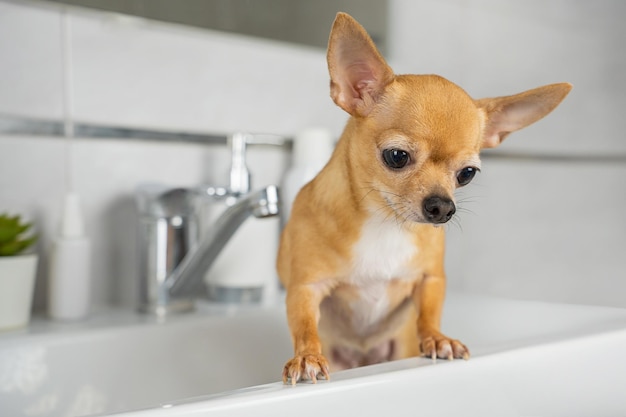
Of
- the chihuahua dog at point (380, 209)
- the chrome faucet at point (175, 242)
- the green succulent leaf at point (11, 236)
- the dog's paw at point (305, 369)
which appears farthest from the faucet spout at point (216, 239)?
the dog's paw at point (305, 369)

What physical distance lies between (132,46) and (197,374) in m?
0.50

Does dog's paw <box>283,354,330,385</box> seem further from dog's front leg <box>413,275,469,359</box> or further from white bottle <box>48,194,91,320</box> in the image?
white bottle <box>48,194,91,320</box>

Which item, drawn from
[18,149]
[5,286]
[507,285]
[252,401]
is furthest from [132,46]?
[507,285]

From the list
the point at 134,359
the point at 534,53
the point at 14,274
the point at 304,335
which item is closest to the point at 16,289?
the point at 14,274

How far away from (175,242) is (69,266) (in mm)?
153

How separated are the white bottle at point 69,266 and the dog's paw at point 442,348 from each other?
0.52 metres

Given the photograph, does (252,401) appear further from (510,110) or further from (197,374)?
(197,374)

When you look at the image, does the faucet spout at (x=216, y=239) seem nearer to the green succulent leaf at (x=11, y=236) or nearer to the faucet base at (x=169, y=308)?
the faucet base at (x=169, y=308)

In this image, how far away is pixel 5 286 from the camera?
2.71 feet

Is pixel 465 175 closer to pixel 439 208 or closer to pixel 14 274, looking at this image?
pixel 439 208

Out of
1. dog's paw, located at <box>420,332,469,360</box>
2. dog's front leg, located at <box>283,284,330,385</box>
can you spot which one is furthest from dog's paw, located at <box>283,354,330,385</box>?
dog's paw, located at <box>420,332,469,360</box>

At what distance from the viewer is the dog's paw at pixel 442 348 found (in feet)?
1.84

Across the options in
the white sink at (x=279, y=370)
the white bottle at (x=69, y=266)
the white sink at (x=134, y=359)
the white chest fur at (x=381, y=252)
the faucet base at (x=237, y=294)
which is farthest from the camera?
the faucet base at (x=237, y=294)

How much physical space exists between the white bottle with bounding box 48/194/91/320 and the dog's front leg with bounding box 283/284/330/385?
0.39 meters
